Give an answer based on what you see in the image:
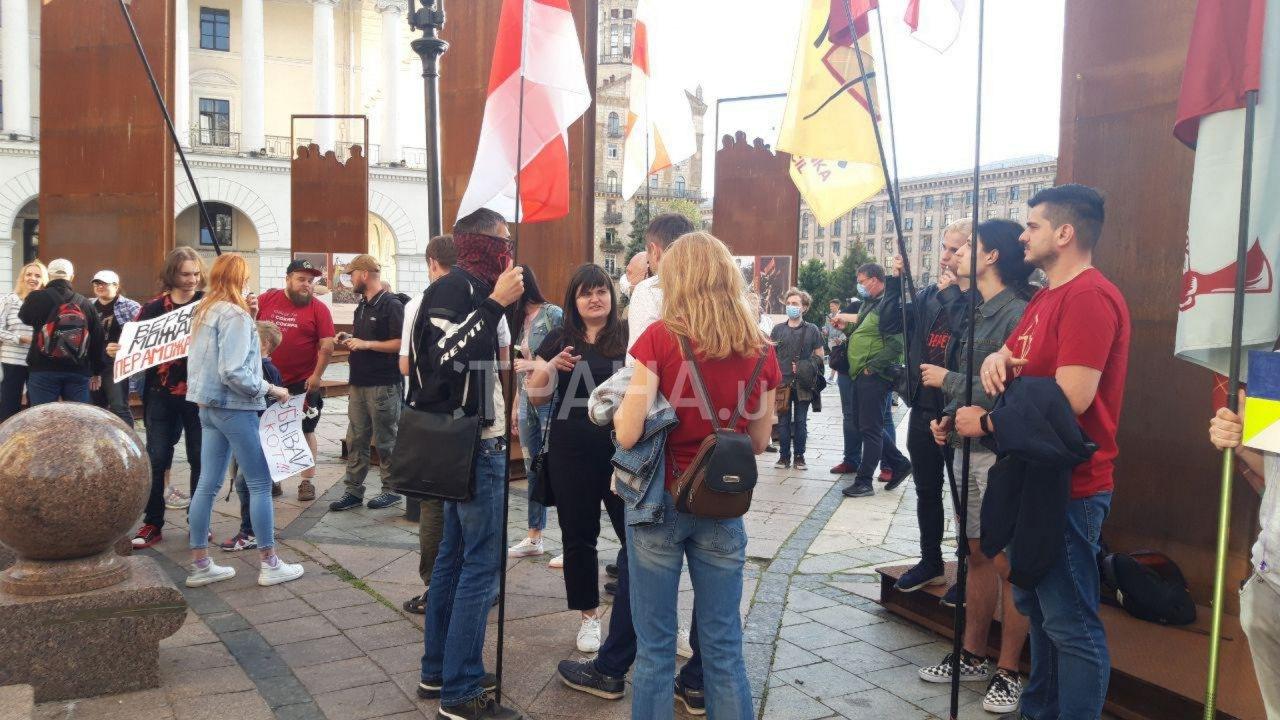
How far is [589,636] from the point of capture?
4234 mm

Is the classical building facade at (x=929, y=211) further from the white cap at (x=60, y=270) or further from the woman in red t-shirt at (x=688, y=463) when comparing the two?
the woman in red t-shirt at (x=688, y=463)

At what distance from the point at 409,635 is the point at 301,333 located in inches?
136

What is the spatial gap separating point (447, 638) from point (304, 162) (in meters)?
11.9

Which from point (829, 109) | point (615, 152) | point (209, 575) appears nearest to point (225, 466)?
point (209, 575)

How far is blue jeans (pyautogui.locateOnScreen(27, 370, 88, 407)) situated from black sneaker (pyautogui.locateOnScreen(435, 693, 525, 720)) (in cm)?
493

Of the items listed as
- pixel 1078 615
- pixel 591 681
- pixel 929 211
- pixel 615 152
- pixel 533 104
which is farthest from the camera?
pixel 929 211

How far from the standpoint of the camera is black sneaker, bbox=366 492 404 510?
7074 millimetres

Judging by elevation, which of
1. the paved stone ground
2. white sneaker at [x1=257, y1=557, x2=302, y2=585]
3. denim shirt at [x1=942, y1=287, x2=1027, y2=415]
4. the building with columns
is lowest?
the paved stone ground

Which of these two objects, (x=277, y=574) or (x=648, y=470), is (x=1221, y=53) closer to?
(x=648, y=470)

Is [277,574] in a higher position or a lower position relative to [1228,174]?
lower

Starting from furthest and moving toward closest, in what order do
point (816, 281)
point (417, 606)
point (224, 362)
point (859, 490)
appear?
point (816, 281) < point (859, 490) < point (224, 362) < point (417, 606)

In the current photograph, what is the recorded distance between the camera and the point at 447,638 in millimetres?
3473

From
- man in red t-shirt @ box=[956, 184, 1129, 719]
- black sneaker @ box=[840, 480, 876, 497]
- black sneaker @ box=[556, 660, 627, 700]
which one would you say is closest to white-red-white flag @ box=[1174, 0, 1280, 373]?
man in red t-shirt @ box=[956, 184, 1129, 719]

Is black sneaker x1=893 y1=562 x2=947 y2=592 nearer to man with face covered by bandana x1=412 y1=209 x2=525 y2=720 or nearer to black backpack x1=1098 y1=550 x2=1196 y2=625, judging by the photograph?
black backpack x1=1098 y1=550 x2=1196 y2=625
